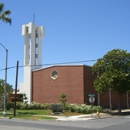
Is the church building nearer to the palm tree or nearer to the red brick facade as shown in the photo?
the red brick facade

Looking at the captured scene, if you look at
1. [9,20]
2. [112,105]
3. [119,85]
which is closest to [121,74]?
[119,85]

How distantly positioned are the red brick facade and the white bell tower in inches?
41.6

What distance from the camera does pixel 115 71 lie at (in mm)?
36031

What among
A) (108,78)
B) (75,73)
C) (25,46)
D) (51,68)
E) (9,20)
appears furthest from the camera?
→ (25,46)

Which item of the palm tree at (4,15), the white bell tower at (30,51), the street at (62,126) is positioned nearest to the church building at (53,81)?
the white bell tower at (30,51)

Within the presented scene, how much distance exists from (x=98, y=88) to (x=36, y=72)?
1727 centimetres

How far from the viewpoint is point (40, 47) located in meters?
52.0

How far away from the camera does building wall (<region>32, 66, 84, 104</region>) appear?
4325 centimetres

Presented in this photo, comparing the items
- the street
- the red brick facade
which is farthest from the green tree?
the street

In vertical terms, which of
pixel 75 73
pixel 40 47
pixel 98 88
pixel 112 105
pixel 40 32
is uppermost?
pixel 40 32

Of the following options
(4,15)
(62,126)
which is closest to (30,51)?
(4,15)

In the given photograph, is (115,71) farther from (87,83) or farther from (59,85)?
(59,85)

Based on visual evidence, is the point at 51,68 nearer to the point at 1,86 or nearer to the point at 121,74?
the point at 1,86

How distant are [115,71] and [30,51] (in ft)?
67.8
